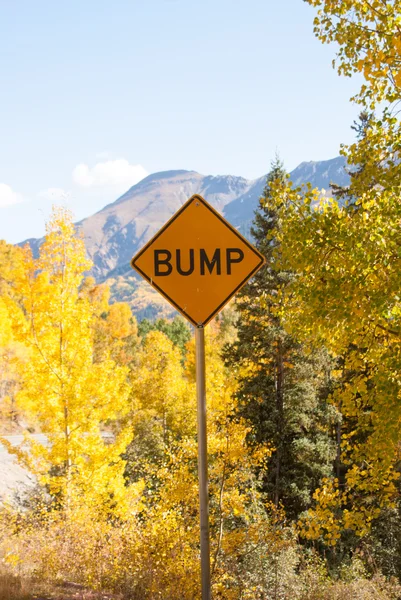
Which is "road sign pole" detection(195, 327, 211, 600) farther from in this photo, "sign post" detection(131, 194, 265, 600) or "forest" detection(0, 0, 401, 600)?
"forest" detection(0, 0, 401, 600)

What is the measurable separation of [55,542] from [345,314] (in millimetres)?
7067

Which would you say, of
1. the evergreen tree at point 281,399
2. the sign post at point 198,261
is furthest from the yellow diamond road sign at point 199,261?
the evergreen tree at point 281,399

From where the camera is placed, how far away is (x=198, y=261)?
3.70 metres

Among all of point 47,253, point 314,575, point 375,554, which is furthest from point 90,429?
point 375,554

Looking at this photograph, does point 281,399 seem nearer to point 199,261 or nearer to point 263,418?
point 263,418

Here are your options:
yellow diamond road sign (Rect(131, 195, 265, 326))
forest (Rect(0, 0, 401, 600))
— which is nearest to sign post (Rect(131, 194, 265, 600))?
yellow diamond road sign (Rect(131, 195, 265, 326))

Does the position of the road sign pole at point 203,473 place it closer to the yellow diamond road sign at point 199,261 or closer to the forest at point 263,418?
the yellow diamond road sign at point 199,261

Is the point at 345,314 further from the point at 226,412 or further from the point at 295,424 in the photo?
the point at 295,424

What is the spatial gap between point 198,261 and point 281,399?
47.8 feet

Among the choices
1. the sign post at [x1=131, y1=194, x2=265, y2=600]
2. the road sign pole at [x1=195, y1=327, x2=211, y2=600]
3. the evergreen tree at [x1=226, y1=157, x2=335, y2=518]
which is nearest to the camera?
the road sign pole at [x1=195, y1=327, x2=211, y2=600]

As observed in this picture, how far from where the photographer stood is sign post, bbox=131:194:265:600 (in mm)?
3697

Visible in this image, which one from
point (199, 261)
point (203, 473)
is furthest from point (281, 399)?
point (199, 261)

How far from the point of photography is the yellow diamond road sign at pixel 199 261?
3.70 metres

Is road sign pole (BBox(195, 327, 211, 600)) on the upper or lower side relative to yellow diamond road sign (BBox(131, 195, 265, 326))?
lower
